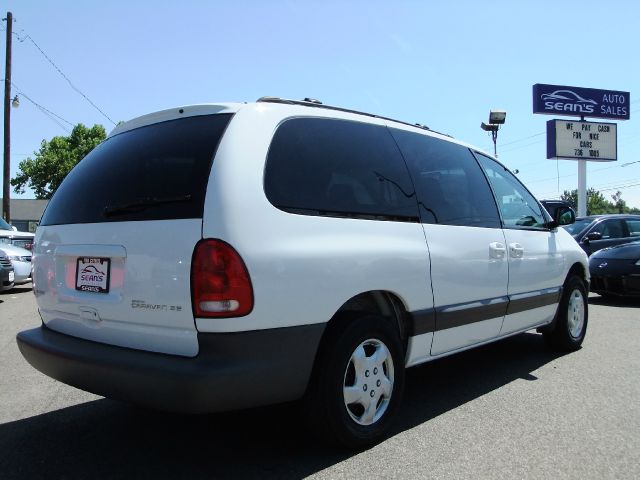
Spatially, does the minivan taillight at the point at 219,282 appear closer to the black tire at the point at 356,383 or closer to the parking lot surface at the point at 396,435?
the black tire at the point at 356,383

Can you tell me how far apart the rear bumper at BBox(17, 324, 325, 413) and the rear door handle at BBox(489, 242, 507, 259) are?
184cm

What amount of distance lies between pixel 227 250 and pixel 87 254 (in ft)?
3.04

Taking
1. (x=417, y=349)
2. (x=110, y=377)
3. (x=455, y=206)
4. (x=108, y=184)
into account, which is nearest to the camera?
(x=110, y=377)

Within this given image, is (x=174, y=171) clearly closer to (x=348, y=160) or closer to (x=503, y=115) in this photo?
(x=348, y=160)

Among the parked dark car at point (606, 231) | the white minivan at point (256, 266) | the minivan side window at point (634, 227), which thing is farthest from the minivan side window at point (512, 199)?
the minivan side window at point (634, 227)

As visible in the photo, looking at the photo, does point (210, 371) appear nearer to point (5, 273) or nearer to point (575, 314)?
point (575, 314)

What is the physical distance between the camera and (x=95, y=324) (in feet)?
9.20

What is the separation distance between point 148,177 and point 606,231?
11.5m

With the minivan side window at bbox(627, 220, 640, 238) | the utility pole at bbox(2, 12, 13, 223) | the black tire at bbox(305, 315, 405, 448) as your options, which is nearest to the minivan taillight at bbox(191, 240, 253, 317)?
the black tire at bbox(305, 315, 405, 448)

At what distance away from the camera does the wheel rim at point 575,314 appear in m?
5.33

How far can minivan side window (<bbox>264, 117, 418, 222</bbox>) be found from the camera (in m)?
2.72

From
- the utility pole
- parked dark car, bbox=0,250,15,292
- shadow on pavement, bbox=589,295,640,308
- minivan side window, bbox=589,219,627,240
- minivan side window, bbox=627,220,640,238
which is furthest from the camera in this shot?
the utility pole

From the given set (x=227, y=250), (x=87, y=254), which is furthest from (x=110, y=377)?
(x=227, y=250)

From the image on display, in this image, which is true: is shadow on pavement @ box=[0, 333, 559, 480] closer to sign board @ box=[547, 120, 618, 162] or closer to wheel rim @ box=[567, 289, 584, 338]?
wheel rim @ box=[567, 289, 584, 338]
